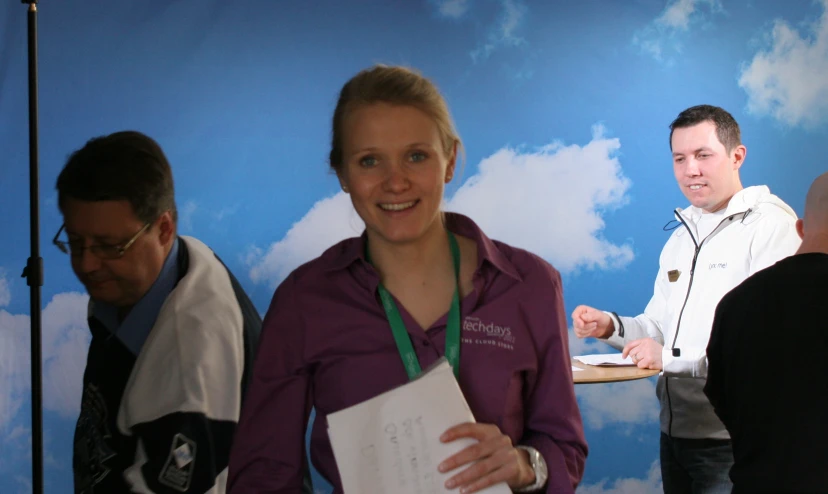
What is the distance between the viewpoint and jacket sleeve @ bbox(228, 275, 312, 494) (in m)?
1.50

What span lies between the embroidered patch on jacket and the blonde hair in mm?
732

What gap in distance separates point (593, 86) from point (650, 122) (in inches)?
15.6

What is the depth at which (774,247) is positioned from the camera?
10.1 ft

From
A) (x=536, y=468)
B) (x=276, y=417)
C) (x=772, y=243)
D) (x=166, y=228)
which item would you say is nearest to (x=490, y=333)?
(x=536, y=468)

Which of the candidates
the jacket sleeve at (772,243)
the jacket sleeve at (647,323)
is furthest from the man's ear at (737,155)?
the jacket sleeve at (647,323)

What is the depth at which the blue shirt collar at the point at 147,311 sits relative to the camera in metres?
1.88

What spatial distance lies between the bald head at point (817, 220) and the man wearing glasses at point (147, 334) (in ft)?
4.54

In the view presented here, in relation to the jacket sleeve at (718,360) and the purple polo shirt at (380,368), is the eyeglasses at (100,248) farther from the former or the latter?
the jacket sleeve at (718,360)

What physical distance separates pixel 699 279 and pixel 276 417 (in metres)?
2.27

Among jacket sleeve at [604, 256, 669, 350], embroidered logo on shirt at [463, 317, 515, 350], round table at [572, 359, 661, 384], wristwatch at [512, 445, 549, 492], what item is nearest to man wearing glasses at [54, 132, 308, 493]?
embroidered logo on shirt at [463, 317, 515, 350]

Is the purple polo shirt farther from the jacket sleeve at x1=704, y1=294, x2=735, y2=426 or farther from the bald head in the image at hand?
the bald head

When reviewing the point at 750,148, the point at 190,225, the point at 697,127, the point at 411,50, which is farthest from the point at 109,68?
the point at 750,148

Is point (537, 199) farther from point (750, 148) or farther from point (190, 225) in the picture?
point (190, 225)

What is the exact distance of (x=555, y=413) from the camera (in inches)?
58.5
